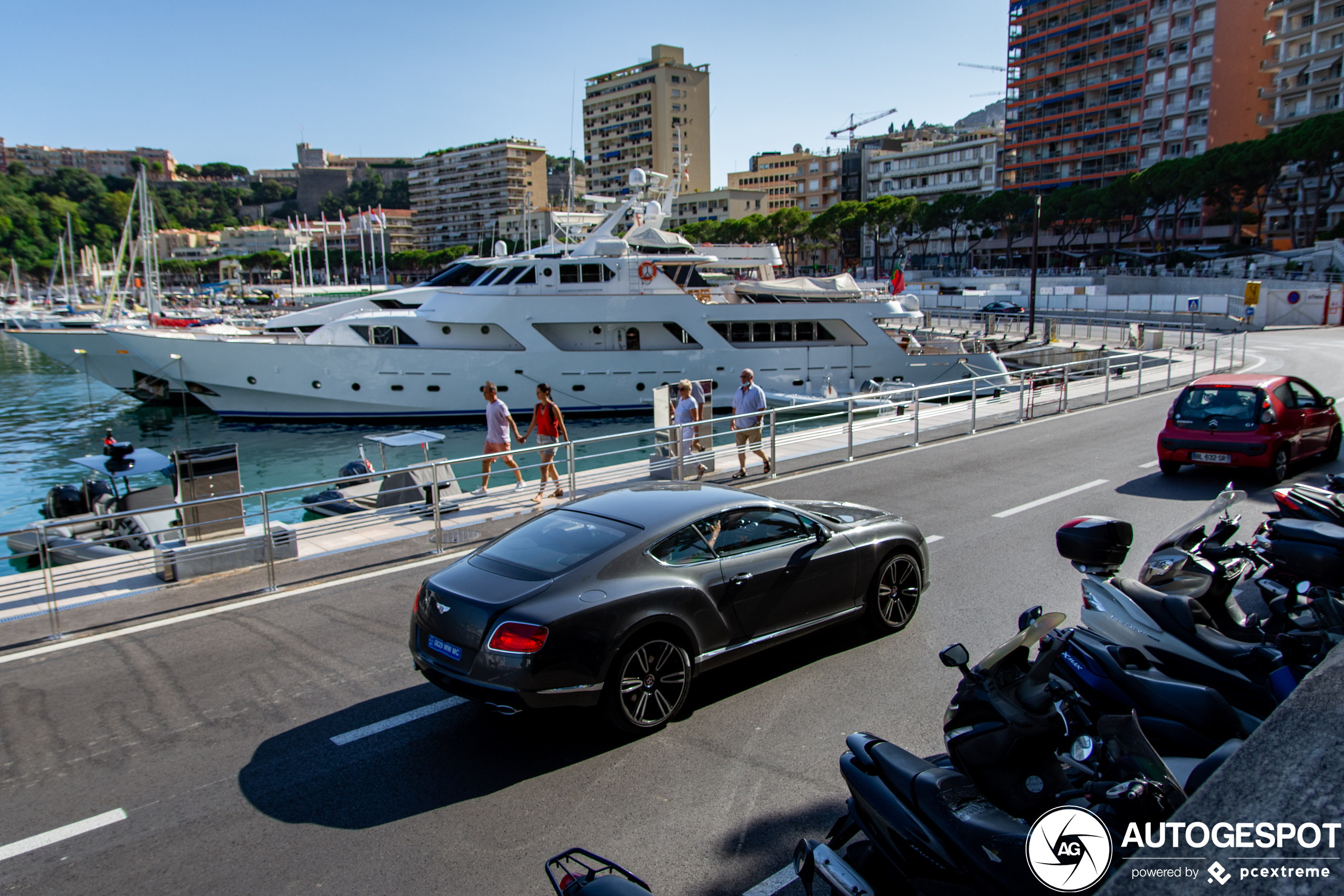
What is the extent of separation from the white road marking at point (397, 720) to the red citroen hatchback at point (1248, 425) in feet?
34.6

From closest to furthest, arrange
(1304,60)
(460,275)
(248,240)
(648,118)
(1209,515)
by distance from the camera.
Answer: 1. (1209,515)
2. (460,275)
3. (1304,60)
4. (648,118)
5. (248,240)

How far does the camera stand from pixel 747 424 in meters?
13.0

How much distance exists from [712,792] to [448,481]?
6.63 meters

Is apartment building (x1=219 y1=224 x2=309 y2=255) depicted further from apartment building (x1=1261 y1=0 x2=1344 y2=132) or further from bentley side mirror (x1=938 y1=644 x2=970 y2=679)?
bentley side mirror (x1=938 y1=644 x2=970 y2=679)

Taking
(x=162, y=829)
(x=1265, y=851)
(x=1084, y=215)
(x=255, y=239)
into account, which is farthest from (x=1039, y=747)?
(x=255, y=239)

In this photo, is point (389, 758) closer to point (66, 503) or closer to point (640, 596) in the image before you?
point (640, 596)

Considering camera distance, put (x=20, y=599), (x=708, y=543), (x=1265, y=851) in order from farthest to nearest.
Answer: (x=20, y=599), (x=708, y=543), (x=1265, y=851)

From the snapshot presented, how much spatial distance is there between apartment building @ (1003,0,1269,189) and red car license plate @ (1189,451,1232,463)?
281ft

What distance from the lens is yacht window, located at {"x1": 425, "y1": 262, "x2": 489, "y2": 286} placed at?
28.2 meters

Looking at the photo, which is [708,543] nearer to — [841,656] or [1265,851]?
[841,656]

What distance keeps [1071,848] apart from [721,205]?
123 m

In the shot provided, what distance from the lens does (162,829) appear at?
4258 mm

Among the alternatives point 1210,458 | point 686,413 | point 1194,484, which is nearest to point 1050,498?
point 1194,484

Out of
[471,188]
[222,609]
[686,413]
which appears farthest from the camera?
[471,188]
